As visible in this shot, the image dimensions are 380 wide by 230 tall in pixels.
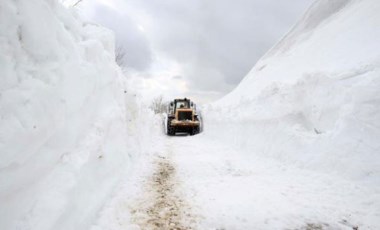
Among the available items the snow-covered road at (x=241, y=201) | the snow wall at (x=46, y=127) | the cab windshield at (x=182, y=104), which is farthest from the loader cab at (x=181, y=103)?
the snow wall at (x=46, y=127)

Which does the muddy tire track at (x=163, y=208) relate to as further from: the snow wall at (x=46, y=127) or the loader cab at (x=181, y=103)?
the loader cab at (x=181, y=103)

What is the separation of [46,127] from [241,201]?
11.1 feet

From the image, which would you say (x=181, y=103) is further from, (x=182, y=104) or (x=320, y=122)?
(x=320, y=122)

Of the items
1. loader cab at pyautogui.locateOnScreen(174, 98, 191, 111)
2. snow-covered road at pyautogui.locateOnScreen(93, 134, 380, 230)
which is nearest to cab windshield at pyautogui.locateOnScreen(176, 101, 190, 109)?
loader cab at pyautogui.locateOnScreen(174, 98, 191, 111)

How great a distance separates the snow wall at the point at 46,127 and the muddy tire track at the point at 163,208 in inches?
29.1

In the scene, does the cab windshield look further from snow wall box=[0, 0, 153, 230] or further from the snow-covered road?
snow wall box=[0, 0, 153, 230]

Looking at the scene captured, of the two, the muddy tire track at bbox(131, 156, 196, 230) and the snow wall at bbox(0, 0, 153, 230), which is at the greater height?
the snow wall at bbox(0, 0, 153, 230)

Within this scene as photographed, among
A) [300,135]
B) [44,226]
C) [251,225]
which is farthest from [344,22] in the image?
[44,226]

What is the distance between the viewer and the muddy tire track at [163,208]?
4008 millimetres

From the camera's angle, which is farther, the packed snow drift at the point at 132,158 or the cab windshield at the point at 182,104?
the cab windshield at the point at 182,104

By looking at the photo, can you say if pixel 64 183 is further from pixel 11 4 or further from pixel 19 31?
pixel 11 4

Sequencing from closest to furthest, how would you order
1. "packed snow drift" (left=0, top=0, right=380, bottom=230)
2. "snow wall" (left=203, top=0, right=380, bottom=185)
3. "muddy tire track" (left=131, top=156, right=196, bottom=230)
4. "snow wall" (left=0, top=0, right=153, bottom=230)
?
1. "snow wall" (left=0, top=0, right=153, bottom=230)
2. "packed snow drift" (left=0, top=0, right=380, bottom=230)
3. "muddy tire track" (left=131, top=156, right=196, bottom=230)
4. "snow wall" (left=203, top=0, right=380, bottom=185)

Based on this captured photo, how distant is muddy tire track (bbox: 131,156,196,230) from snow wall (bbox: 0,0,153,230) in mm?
740

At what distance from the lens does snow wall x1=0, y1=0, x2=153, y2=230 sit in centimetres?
298
